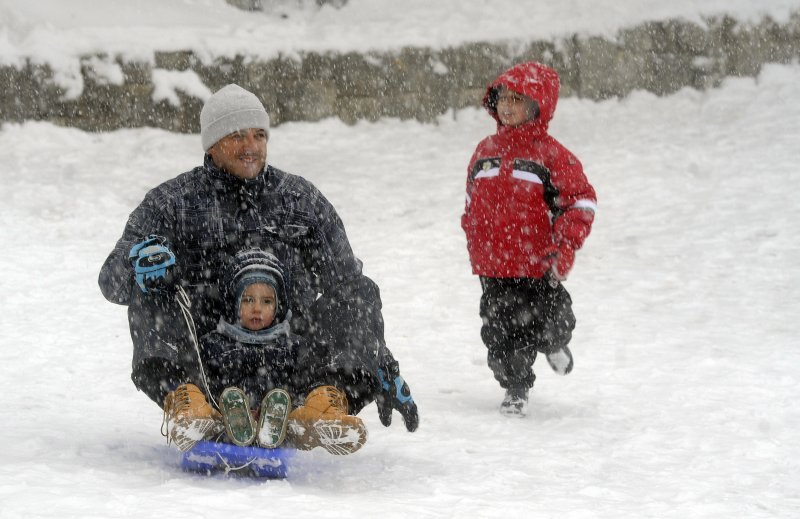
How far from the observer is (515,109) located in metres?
4.82

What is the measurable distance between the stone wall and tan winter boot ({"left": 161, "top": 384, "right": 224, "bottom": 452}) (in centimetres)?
643

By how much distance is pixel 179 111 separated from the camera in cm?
952

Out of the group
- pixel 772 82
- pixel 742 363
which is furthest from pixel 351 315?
pixel 772 82

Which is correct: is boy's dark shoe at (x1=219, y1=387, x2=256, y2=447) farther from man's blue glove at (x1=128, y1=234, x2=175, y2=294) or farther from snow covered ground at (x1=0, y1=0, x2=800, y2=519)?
man's blue glove at (x1=128, y1=234, x2=175, y2=294)

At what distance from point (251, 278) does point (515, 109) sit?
181cm

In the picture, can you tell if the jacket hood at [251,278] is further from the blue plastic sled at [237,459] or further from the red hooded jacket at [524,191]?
the red hooded jacket at [524,191]

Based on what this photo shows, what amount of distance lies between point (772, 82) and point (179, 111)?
577cm

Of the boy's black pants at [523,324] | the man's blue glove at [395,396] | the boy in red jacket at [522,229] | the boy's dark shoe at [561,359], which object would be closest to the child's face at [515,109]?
the boy in red jacket at [522,229]

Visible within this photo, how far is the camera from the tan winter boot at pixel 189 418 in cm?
316

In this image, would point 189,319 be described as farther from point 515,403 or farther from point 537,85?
point 537,85

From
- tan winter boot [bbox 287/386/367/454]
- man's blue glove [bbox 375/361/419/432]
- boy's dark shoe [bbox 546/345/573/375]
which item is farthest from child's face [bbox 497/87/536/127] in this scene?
tan winter boot [bbox 287/386/367/454]

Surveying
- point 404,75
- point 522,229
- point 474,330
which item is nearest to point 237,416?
point 522,229

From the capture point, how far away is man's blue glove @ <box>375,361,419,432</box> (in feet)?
12.0

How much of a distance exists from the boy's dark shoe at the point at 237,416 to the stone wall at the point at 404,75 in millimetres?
6525
